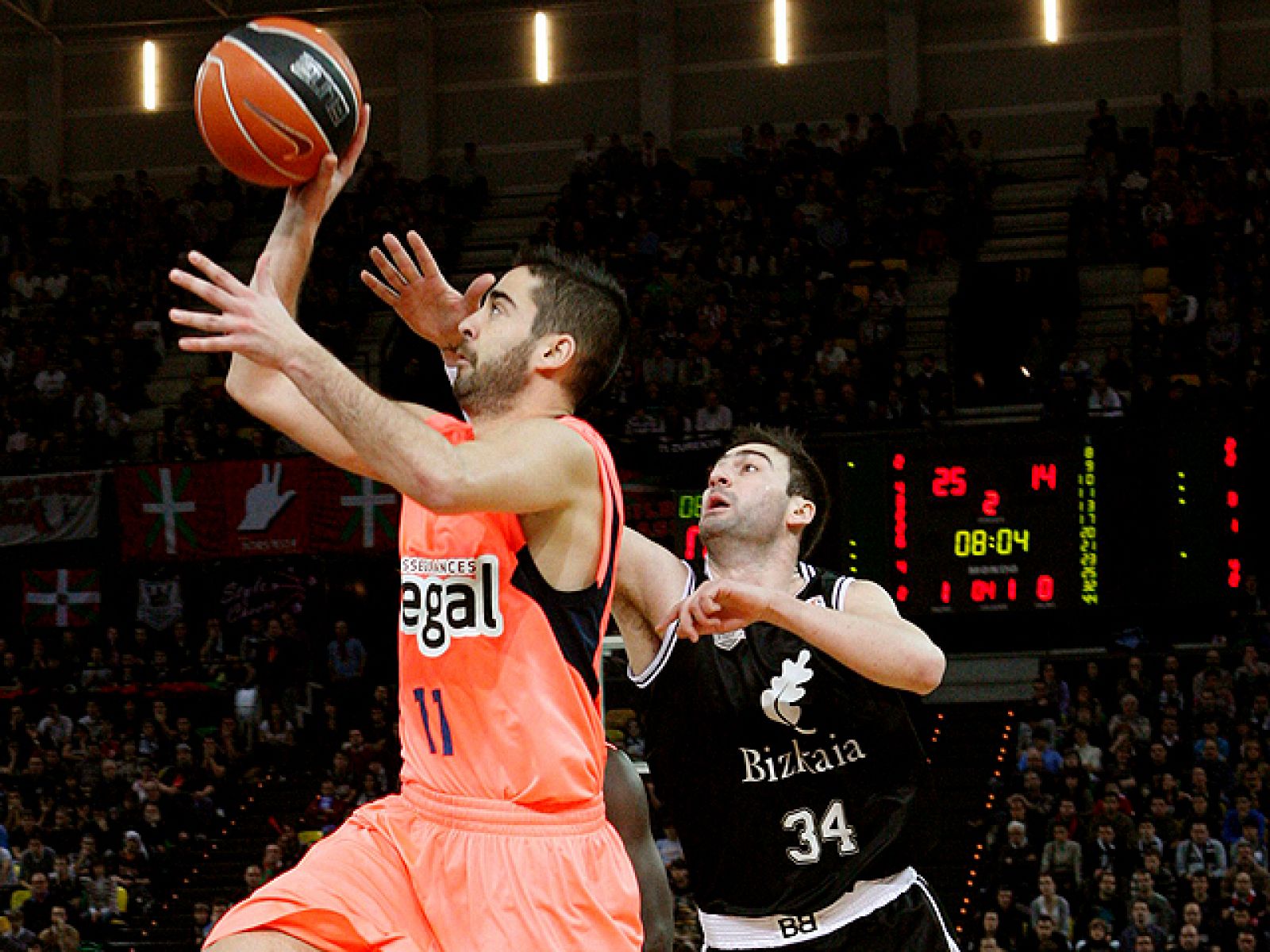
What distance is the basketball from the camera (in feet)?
14.7

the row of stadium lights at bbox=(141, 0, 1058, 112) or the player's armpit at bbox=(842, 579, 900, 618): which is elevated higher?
the row of stadium lights at bbox=(141, 0, 1058, 112)

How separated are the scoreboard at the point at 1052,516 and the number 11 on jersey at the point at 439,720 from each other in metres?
12.4

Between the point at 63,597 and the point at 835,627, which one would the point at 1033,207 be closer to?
the point at 63,597

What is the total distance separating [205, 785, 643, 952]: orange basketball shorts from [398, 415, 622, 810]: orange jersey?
0.07m

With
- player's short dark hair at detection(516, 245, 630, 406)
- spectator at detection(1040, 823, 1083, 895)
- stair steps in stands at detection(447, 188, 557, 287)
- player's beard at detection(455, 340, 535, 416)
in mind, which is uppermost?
stair steps in stands at detection(447, 188, 557, 287)

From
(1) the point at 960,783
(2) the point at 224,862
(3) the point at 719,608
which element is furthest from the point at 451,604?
(2) the point at 224,862

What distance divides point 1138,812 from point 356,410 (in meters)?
12.8

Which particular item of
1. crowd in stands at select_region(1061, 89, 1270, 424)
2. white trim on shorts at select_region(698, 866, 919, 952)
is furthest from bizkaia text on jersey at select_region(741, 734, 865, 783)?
crowd in stands at select_region(1061, 89, 1270, 424)

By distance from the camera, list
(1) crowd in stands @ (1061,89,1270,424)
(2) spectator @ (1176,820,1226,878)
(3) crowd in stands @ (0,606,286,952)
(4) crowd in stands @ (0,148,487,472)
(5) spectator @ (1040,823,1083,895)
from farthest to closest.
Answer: (4) crowd in stands @ (0,148,487,472)
(1) crowd in stands @ (1061,89,1270,424)
(3) crowd in stands @ (0,606,286,952)
(5) spectator @ (1040,823,1083,895)
(2) spectator @ (1176,820,1226,878)

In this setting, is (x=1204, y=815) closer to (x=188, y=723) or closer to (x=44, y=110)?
(x=188, y=723)

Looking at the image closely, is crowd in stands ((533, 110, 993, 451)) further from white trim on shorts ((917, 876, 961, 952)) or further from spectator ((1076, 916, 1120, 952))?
white trim on shorts ((917, 876, 961, 952))

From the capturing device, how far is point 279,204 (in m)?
25.0

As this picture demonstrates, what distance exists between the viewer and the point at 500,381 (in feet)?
14.7

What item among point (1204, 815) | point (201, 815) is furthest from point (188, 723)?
point (1204, 815)
